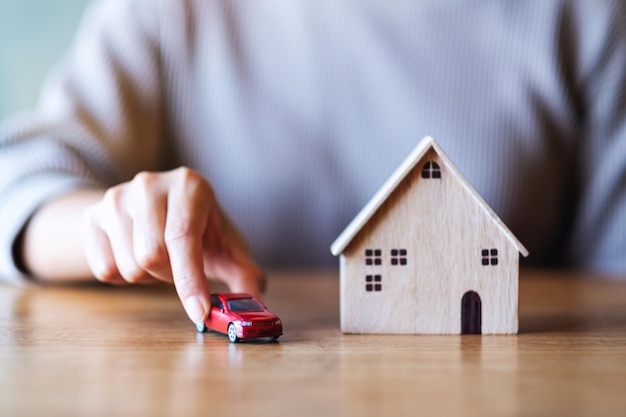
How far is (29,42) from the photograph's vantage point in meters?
2.65

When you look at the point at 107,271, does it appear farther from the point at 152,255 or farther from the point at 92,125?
the point at 92,125

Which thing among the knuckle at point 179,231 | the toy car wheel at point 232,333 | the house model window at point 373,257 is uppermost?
the knuckle at point 179,231

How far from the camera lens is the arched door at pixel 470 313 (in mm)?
932

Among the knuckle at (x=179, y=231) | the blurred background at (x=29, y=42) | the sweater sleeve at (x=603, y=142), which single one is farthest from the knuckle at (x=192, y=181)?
the blurred background at (x=29, y=42)

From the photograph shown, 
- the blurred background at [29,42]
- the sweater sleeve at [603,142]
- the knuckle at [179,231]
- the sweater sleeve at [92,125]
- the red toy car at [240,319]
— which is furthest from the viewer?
the blurred background at [29,42]

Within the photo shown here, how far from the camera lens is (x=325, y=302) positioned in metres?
1.26

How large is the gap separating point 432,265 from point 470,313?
0.28 feet

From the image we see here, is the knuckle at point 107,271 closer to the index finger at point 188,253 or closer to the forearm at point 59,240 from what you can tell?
the index finger at point 188,253

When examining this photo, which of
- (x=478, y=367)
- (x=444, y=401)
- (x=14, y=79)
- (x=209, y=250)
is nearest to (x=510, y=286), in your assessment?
(x=478, y=367)

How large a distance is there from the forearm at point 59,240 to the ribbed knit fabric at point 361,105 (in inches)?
16.7

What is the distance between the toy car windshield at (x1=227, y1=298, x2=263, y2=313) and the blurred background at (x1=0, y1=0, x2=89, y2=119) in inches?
82.8

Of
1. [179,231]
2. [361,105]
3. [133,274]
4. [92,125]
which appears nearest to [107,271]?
[133,274]

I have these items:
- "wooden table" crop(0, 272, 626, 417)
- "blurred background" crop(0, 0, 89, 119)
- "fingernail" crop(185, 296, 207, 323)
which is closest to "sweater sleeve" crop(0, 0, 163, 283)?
"blurred background" crop(0, 0, 89, 119)

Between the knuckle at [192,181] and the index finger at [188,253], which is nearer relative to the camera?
the index finger at [188,253]
